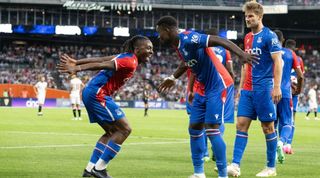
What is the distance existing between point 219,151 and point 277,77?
6.01 feet

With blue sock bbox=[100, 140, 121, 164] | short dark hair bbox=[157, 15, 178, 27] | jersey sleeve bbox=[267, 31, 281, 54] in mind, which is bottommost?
blue sock bbox=[100, 140, 121, 164]

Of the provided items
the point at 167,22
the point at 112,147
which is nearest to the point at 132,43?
the point at 167,22

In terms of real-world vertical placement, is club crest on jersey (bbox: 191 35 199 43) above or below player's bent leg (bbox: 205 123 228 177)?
above

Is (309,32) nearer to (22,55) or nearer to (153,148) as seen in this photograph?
(22,55)

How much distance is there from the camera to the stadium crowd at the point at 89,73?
74.8 meters

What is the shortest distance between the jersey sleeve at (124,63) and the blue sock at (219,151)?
1580mm

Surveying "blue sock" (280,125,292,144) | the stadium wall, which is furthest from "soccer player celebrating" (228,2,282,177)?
the stadium wall

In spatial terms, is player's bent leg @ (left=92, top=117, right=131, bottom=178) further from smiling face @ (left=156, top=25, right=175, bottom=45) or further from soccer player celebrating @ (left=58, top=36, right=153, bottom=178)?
smiling face @ (left=156, top=25, right=175, bottom=45)

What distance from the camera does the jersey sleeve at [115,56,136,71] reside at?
35.7 feet

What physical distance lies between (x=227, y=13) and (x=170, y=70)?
10.1 metres

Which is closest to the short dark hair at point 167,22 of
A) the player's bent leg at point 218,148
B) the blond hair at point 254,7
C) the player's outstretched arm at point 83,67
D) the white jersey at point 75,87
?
the player's outstretched arm at point 83,67

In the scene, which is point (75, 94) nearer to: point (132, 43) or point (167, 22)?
point (132, 43)

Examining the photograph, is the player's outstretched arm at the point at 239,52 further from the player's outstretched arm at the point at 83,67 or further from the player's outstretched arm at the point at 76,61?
the player's outstretched arm at the point at 76,61

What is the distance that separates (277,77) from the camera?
455 inches
